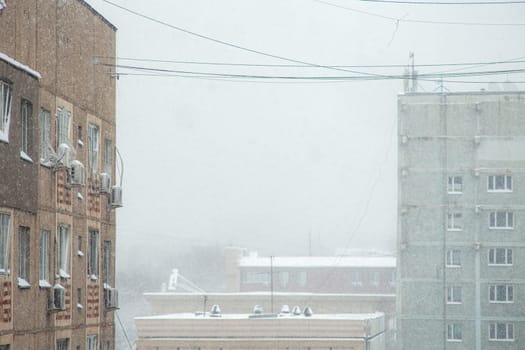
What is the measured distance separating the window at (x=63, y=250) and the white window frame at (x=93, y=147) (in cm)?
277

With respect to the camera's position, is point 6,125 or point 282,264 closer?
point 6,125

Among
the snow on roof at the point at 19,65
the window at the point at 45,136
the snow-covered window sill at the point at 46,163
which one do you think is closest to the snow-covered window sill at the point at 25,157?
the snow on roof at the point at 19,65

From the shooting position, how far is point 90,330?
2947cm

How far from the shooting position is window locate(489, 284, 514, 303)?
2872 inches

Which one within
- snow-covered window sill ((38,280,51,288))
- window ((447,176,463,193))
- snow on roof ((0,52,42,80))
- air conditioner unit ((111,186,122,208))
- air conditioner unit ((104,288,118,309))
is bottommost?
air conditioner unit ((104,288,118,309))

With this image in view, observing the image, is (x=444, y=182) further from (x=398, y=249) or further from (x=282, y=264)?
(x=282, y=264)

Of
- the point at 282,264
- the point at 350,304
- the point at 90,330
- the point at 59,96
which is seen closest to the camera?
the point at 59,96

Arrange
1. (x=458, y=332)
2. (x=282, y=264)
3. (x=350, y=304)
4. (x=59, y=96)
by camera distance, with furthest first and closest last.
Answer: (x=282, y=264)
(x=350, y=304)
(x=458, y=332)
(x=59, y=96)

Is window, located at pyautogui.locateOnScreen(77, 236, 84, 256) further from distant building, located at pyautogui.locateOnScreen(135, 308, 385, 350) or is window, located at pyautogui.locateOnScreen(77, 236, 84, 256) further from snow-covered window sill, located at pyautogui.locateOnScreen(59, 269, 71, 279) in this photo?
distant building, located at pyautogui.locateOnScreen(135, 308, 385, 350)

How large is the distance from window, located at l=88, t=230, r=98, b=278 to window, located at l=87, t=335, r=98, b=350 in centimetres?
161

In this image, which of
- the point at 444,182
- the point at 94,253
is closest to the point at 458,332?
the point at 444,182

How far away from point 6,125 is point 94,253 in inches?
352

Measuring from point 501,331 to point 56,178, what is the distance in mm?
50996

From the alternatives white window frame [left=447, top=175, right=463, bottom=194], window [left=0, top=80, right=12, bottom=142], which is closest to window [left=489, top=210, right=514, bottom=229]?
white window frame [left=447, top=175, right=463, bottom=194]
